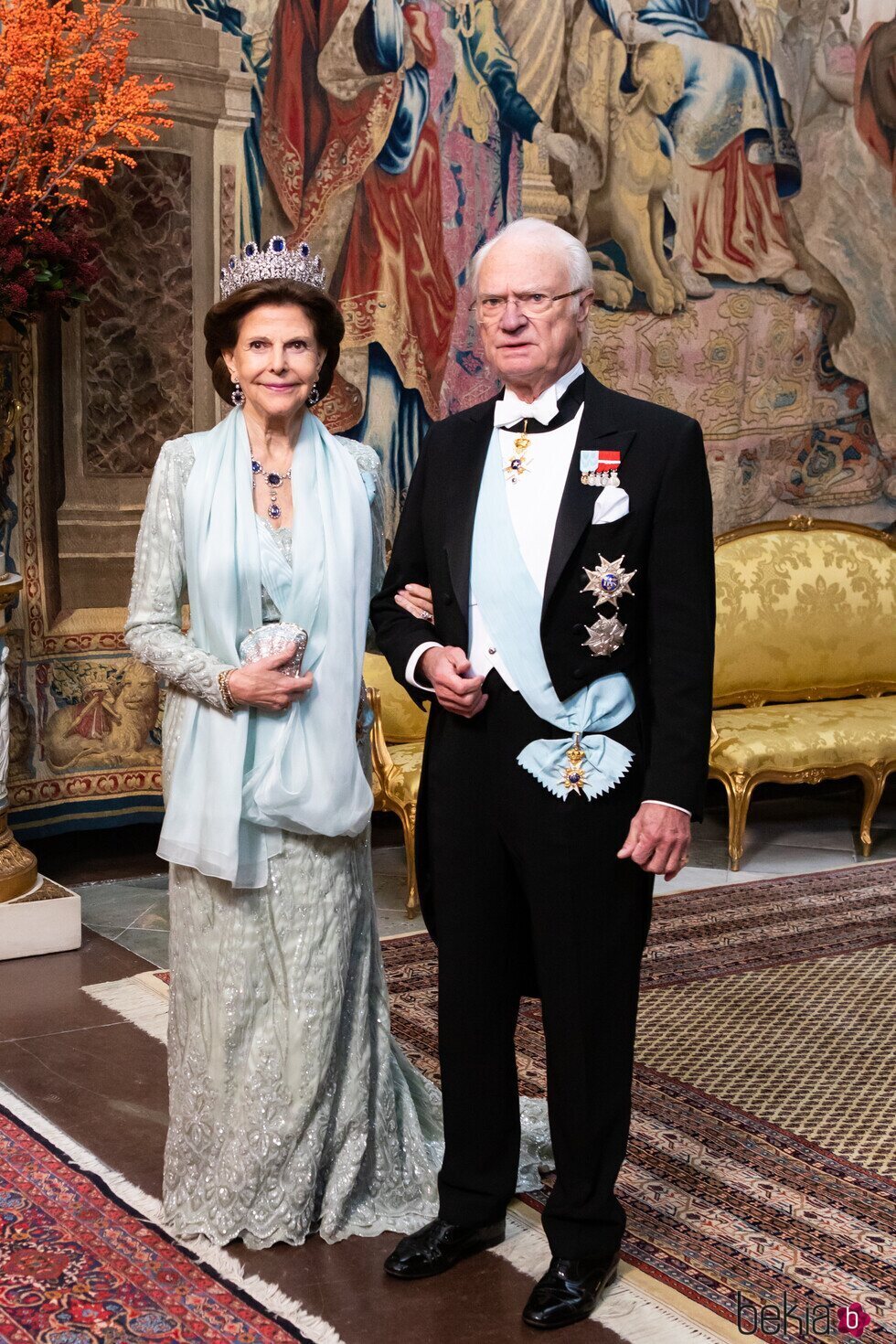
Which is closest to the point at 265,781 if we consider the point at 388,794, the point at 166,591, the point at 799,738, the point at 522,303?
the point at 166,591

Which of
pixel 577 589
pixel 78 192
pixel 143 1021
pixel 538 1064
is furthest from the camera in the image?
pixel 78 192

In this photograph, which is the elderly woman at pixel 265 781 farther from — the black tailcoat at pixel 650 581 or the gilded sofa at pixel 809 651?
the gilded sofa at pixel 809 651

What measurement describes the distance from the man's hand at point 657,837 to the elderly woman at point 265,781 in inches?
26.8

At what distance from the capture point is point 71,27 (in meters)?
5.49

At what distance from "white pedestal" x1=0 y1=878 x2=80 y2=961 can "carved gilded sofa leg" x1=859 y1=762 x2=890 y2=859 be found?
337 centimetres

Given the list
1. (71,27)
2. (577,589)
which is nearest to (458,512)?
(577,589)

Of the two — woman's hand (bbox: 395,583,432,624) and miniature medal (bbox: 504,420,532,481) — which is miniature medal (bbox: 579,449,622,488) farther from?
woman's hand (bbox: 395,583,432,624)

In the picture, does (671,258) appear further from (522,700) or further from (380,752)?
(522,700)

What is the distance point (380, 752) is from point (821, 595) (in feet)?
8.32

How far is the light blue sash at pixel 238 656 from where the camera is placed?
3.19 metres

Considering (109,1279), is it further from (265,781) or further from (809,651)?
(809,651)

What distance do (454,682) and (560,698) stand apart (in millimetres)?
201

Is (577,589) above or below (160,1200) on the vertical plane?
above

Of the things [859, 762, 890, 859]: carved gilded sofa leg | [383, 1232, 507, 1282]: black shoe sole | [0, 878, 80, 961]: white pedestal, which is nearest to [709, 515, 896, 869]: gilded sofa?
[859, 762, 890, 859]: carved gilded sofa leg
